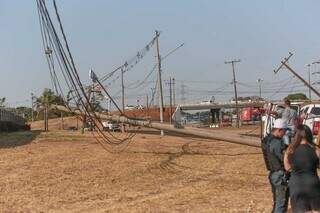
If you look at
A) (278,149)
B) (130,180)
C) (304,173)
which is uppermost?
(278,149)

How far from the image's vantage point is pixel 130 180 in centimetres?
1928

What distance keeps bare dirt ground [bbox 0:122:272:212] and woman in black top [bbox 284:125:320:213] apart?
14.2 ft

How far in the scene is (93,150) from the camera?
2780 cm

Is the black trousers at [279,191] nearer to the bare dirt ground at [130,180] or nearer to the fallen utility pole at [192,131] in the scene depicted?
the bare dirt ground at [130,180]

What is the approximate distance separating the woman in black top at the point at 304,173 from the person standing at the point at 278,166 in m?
1.20

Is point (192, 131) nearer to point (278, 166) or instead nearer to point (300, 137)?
point (278, 166)

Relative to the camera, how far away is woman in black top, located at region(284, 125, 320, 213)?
9.46m

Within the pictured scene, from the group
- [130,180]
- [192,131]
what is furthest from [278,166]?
[192,131]

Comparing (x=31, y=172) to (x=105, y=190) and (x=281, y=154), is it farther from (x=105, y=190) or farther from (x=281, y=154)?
(x=281, y=154)

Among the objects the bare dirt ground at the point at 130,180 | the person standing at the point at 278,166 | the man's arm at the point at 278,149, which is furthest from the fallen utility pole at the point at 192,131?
the man's arm at the point at 278,149

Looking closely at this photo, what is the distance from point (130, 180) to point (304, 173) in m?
10.3

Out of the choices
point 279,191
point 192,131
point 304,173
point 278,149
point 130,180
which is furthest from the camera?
point 192,131

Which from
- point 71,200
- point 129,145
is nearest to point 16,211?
point 71,200

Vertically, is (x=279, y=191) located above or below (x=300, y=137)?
below
